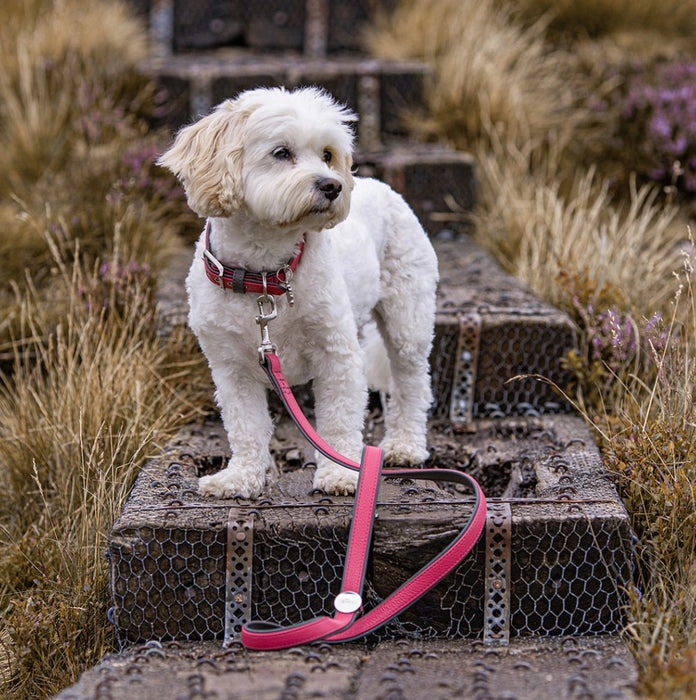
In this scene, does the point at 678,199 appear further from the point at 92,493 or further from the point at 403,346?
the point at 92,493

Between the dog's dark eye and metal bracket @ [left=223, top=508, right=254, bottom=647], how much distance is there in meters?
1.07

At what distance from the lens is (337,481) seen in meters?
3.20

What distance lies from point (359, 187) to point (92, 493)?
4.67 feet

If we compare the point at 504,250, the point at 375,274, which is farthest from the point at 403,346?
the point at 504,250

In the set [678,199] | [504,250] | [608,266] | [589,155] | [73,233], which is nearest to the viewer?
[608,266]

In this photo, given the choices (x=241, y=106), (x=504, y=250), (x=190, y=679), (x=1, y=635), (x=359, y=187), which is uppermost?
(x=241, y=106)

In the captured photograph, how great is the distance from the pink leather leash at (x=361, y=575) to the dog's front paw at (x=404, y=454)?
2.00 feet

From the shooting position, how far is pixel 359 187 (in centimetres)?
368

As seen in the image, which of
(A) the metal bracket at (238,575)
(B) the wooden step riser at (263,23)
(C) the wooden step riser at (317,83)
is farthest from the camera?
(B) the wooden step riser at (263,23)

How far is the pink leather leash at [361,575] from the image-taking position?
9.01 feet

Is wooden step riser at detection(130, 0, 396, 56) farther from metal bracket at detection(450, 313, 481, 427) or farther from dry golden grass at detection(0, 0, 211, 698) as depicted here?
metal bracket at detection(450, 313, 481, 427)

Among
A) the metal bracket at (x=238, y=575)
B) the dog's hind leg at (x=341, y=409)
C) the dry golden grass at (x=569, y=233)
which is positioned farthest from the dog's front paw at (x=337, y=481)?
the dry golden grass at (x=569, y=233)

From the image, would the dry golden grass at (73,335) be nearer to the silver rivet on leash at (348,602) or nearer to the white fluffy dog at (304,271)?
the white fluffy dog at (304,271)

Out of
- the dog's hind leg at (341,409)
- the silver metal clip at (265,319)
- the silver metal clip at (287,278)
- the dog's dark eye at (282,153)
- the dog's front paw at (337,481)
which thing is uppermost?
the dog's dark eye at (282,153)
